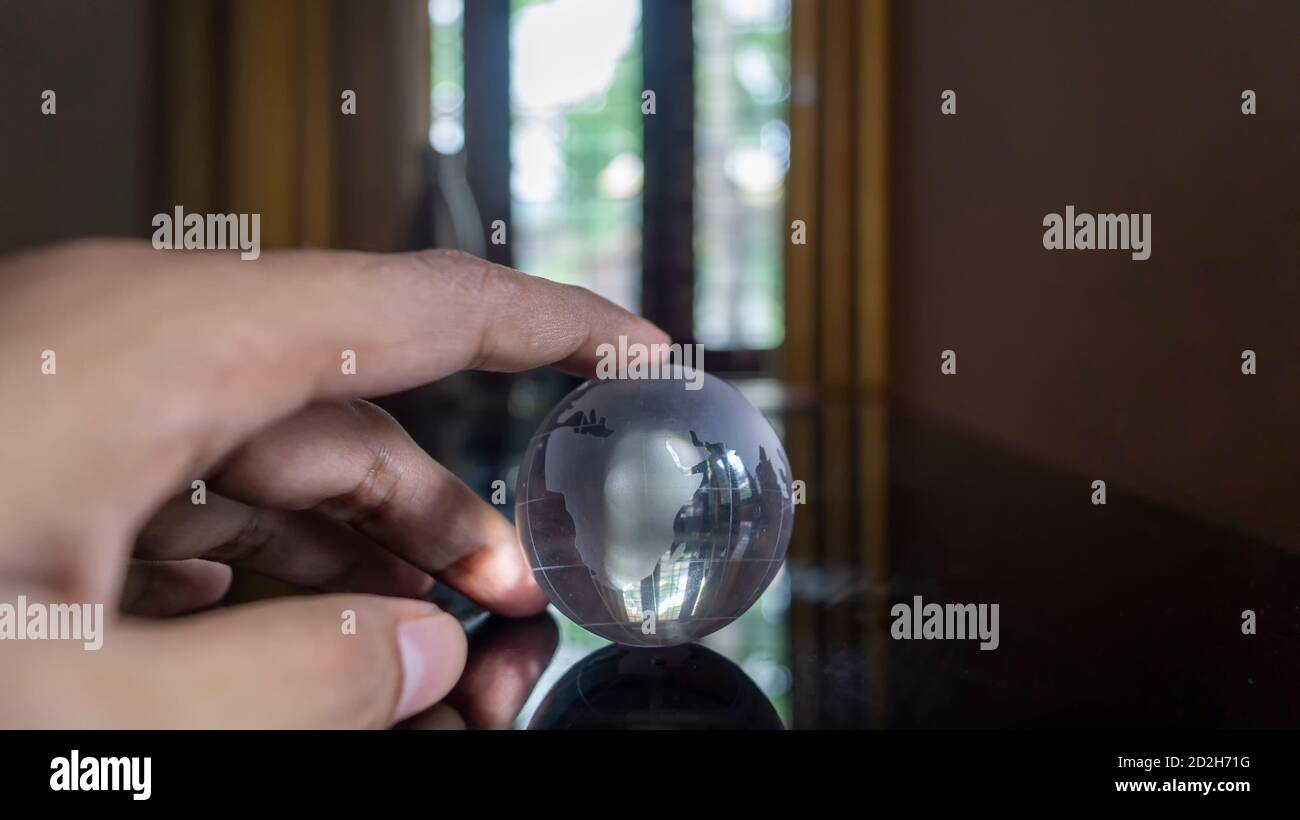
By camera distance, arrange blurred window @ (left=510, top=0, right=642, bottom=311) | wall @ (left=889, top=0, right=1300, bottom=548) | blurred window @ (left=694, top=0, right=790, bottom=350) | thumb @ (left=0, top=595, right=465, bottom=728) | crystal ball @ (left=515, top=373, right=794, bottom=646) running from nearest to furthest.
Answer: thumb @ (left=0, top=595, right=465, bottom=728)
crystal ball @ (left=515, top=373, right=794, bottom=646)
wall @ (left=889, top=0, right=1300, bottom=548)
blurred window @ (left=694, top=0, right=790, bottom=350)
blurred window @ (left=510, top=0, right=642, bottom=311)

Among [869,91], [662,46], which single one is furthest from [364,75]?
[869,91]

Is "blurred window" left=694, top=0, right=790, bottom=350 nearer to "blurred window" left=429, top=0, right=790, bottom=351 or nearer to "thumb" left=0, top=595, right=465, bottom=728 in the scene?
"blurred window" left=429, top=0, right=790, bottom=351

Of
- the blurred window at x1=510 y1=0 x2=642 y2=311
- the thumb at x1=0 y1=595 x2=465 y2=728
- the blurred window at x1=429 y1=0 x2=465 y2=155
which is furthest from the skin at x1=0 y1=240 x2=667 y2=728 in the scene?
the blurred window at x1=429 y1=0 x2=465 y2=155

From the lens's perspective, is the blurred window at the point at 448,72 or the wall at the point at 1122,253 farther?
the blurred window at the point at 448,72

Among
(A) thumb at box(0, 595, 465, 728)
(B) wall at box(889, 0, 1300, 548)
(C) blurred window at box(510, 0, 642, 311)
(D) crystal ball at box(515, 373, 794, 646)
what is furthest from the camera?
(C) blurred window at box(510, 0, 642, 311)

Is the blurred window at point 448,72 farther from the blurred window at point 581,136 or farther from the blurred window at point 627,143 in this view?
the blurred window at point 581,136

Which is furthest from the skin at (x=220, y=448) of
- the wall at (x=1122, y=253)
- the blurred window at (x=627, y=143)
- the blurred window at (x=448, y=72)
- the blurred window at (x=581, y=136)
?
the blurred window at (x=448, y=72)

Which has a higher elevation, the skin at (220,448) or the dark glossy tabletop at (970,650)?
the skin at (220,448)

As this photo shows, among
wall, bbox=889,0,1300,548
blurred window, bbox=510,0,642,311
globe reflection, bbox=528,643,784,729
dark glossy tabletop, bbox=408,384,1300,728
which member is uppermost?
blurred window, bbox=510,0,642,311
